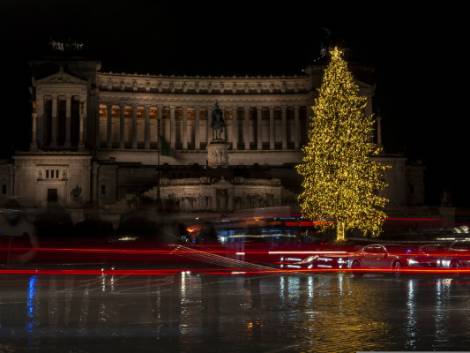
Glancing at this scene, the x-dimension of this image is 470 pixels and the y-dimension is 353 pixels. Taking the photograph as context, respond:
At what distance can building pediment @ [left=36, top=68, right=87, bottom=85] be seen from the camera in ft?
379

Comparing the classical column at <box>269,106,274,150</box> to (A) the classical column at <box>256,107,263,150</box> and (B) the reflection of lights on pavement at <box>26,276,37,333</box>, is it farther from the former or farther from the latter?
(B) the reflection of lights on pavement at <box>26,276,37,333</box>

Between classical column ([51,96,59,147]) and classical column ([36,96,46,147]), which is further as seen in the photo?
classical column ([36,96,46,147])

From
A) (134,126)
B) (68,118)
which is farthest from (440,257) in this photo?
(134,126)

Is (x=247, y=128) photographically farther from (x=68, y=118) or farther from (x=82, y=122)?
(x=68, y=118)

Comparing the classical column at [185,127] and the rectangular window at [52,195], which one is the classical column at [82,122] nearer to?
the rectangular window at [52,195]

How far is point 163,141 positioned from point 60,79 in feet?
71.8

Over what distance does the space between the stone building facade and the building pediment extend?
158 mm

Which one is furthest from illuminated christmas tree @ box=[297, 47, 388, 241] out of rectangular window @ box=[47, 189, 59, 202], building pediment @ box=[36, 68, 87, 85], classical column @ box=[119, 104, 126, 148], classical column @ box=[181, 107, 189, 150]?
classical column @ box=[181, 107, 189, 150]

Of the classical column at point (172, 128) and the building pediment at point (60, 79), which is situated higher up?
the building pediment at point (60, 79)

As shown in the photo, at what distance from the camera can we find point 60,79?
380ft

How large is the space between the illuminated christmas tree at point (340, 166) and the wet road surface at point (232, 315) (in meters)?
22.5

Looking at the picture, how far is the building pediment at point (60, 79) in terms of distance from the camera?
11550cm

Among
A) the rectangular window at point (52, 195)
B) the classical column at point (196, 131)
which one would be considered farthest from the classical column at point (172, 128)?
the rectangular window at point (52, 195)

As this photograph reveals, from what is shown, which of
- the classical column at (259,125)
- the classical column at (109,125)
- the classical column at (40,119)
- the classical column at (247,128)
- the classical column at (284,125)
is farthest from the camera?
the classical column at (247,128)
